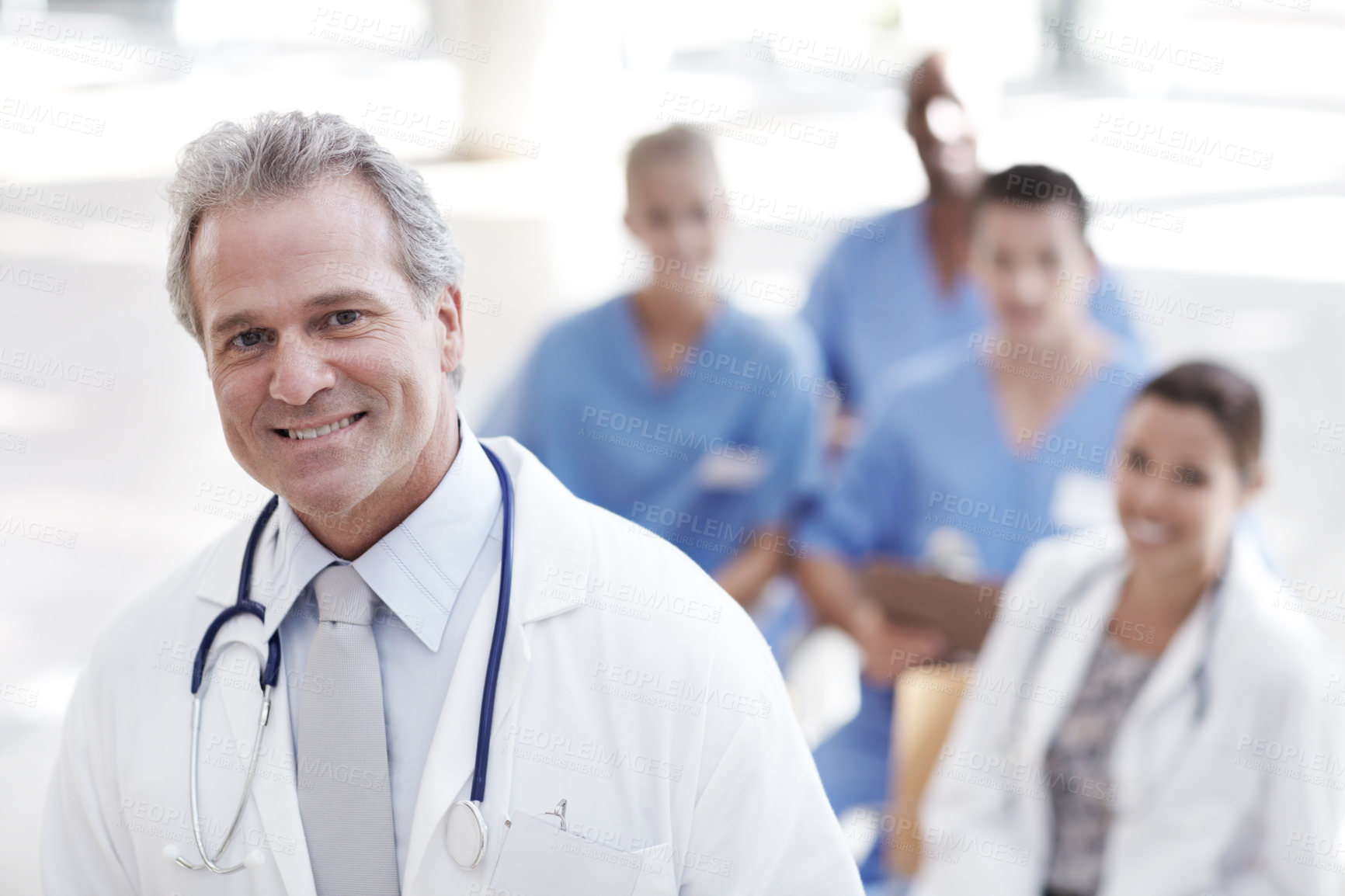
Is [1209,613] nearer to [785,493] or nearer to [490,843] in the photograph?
[785,493]

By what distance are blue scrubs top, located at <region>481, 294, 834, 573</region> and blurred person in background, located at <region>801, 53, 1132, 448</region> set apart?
0.37ft

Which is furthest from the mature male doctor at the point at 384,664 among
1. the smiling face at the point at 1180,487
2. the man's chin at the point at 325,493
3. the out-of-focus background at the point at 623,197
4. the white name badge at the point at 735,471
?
the out-of-focus background at the point at 623,197

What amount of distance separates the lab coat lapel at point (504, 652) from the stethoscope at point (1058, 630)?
39.5 inches

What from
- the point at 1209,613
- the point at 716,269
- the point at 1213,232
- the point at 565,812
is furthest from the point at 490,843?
the point at 1213,232

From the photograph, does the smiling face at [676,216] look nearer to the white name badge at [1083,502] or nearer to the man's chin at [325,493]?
the white name badge at [1083,502]

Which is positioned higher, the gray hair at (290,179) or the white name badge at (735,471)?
the gray hair at (290,179)

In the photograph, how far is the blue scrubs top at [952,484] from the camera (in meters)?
1.92

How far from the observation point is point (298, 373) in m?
0.89

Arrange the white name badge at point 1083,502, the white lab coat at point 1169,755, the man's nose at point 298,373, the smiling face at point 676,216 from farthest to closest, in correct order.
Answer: the smiling face at point 676,216
the white name badge at point 1083,502
the white lab coat at point 1169,755
the man's nose at point 298,373

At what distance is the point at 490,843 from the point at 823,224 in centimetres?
217

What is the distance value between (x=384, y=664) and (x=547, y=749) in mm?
166

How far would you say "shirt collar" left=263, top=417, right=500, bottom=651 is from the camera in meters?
0.98

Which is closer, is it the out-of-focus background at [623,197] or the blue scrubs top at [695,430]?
the blue scrubs top at [695,430]

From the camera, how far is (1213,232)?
2879mm
